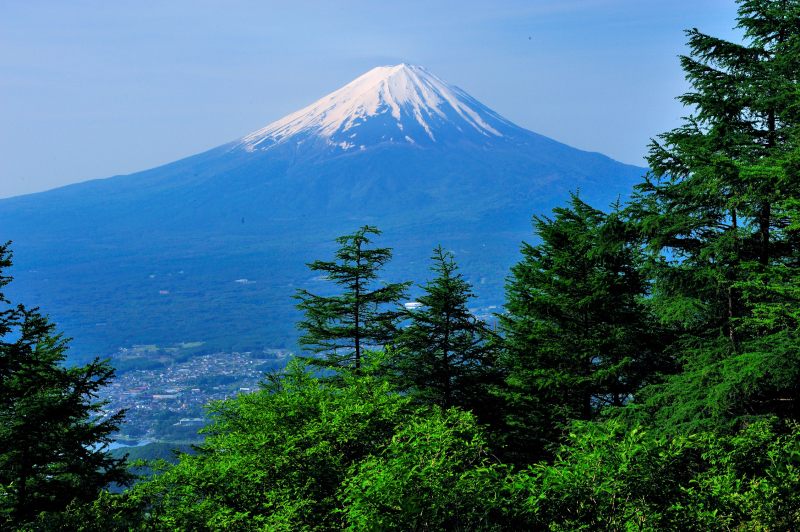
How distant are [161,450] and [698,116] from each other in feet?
218

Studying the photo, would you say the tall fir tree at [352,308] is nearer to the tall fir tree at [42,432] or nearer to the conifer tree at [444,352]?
the conifer tree at [444,352]

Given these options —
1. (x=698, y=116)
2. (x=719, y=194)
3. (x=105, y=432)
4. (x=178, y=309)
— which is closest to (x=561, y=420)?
(x=719, y=194)

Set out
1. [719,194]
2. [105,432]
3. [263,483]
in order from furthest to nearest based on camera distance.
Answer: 1. [105,432]
2. [719,194]
3. [263,483]

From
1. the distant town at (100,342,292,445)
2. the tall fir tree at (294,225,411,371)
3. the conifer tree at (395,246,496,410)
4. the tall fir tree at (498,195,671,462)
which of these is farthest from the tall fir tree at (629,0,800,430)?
the distant town at (100,342,292,445)

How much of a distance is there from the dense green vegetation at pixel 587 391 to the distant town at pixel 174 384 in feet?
252

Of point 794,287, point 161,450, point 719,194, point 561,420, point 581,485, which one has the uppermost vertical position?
point 719,194

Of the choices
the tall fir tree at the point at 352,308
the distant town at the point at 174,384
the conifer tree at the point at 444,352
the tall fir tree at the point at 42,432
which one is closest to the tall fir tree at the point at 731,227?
the conifer tree at the point at 444,352

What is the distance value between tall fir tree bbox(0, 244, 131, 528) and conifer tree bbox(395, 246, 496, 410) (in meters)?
6.77

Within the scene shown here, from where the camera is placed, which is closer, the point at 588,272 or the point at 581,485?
the point at 581,485

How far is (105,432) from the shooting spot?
10766 millimetres

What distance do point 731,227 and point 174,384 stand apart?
129 metres

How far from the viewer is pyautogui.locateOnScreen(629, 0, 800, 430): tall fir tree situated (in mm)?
7289

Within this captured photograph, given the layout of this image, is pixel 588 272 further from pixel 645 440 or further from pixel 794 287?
pixel 645 440

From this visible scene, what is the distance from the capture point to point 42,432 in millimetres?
8656
